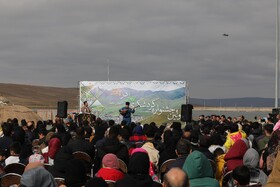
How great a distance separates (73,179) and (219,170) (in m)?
3.32

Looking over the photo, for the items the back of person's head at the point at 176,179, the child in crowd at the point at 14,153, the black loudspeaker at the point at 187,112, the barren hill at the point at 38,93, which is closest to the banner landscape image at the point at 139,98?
A: the black loudspeaker at the point at 187,112

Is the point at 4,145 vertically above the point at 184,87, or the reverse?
the point at 184,87

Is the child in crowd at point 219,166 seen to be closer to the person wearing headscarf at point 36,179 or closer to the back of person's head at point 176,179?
the person wearing headscarf at point 36,179

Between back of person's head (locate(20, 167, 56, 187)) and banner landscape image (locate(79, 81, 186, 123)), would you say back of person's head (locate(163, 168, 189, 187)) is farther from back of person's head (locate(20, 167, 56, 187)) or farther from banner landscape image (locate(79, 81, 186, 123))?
banner landscape image (locate(79, 81, 186, 123))

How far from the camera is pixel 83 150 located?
10.1m

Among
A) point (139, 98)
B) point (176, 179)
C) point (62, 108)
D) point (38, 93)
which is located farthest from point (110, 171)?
point (38, 93)

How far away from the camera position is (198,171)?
18.1 feet

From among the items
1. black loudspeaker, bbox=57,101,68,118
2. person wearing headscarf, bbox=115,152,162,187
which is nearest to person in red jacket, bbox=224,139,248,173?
person wearing headscarf, bbox=115,152,162,187

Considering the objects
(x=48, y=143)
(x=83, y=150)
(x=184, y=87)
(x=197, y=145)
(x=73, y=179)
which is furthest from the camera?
(x=184, y=87)

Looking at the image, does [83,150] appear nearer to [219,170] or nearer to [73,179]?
[219,170]

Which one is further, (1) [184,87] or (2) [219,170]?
(1) [184,87]

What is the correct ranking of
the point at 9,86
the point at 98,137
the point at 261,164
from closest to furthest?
the point at 261,164 < the point at 98,137 < the point at 9,86

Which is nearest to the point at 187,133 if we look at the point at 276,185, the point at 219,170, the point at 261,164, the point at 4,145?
the point at 219,170

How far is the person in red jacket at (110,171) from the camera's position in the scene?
7.04 metres
